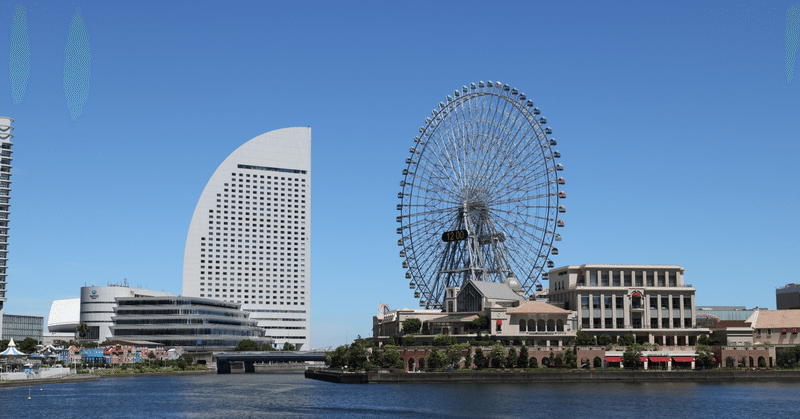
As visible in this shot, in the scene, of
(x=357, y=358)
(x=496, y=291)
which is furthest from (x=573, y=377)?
(x=357, y=358)

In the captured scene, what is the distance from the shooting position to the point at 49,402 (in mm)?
120312

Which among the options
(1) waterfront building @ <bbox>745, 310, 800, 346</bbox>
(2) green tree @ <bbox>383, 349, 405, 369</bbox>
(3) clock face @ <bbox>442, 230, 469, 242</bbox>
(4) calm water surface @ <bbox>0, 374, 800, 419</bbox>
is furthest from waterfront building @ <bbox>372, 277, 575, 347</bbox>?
(1) waterfront building @ <bbox>745, 310, 800, 346</bbox>

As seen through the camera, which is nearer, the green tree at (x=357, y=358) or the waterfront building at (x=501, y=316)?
the green tree at (x=357, y=358)

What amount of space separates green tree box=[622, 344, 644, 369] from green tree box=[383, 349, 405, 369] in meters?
40.7

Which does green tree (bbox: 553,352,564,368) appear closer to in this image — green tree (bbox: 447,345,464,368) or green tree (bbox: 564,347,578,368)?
green tree (bbox: 564,347,578,368)

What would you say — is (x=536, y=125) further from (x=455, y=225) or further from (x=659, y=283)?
(x=659, y=283)

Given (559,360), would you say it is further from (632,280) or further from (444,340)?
(632,280)

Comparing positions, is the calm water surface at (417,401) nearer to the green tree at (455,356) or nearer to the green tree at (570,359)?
the green tree at (570,359)

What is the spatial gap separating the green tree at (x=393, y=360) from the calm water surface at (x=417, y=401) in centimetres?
1083

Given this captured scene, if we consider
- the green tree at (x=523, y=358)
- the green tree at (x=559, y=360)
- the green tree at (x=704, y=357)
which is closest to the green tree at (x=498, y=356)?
the green tree at (x=523, y=358)

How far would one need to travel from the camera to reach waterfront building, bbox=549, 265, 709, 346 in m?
180

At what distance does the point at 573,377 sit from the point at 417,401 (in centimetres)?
4627

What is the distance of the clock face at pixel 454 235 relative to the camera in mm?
178500

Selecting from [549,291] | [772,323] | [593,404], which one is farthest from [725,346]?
[593,404]
